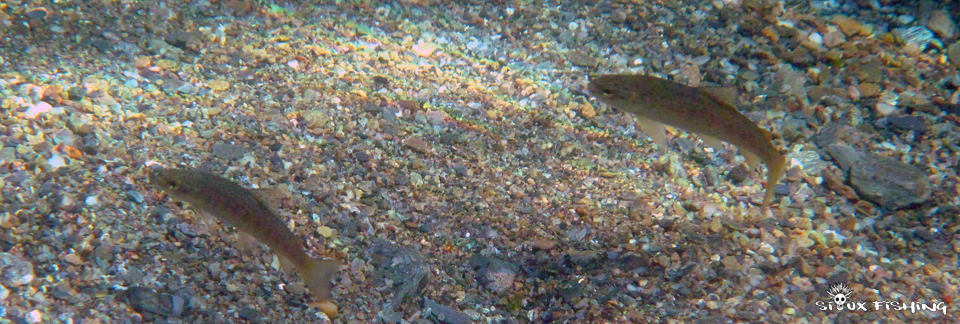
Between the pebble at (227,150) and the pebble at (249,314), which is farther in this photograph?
the pebble at (227,150)

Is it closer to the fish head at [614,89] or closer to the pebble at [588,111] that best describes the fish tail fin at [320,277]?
the fish head at [614,89]

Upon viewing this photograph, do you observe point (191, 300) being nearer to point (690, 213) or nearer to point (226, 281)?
point (226, 281)

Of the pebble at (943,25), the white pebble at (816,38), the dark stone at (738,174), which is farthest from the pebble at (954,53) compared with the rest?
the dark stone at (738,174)

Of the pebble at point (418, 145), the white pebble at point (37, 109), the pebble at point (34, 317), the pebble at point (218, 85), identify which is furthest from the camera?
the pebble at point (218, 85)

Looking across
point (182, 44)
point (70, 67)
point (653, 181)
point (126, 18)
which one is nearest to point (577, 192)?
point (653, 181)

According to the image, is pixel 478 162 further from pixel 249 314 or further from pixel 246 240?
pixel 249 314

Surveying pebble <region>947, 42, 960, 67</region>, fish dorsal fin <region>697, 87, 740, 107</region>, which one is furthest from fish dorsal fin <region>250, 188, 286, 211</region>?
pebble <region>947, 42, 960, 67</region>

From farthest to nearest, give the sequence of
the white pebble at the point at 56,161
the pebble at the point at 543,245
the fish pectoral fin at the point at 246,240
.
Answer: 1. the pebble at the point at 543,245
2. the white pebble at the point at 56,161
3. the fish pectoral fin at the point at 246,240

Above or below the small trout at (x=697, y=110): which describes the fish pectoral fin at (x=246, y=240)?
below

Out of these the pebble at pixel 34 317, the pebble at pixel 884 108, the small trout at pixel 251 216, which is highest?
the pebble at pixel 884 108
